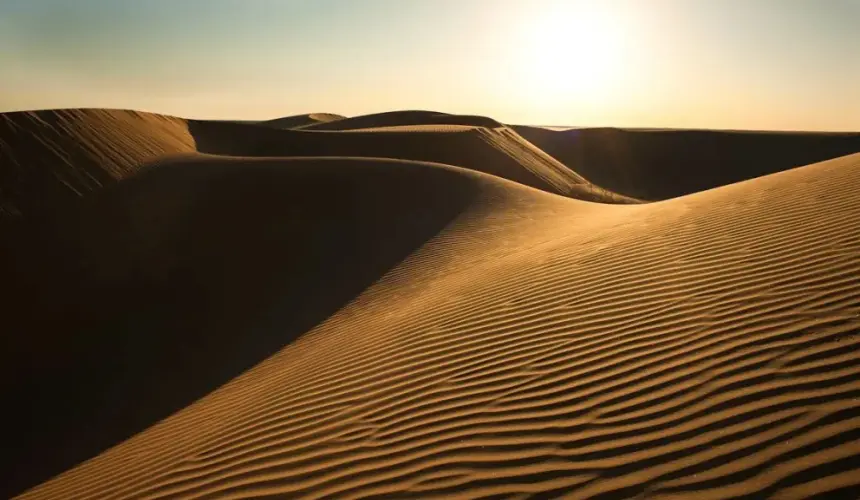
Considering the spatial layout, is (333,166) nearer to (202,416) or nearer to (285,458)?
(202,416)

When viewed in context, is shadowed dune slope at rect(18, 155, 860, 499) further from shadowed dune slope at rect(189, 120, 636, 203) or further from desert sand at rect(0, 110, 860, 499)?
shadowed dune slope at rect(189, 120, 636, 203)

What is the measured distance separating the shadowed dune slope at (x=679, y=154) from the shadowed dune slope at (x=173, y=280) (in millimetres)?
29048

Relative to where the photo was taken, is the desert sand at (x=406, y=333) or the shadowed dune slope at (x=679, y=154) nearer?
the desert sand at (x=406, y=333)

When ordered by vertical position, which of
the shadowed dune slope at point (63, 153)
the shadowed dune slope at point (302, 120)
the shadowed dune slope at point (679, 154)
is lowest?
the shadowed dune slope at point (63, 153)

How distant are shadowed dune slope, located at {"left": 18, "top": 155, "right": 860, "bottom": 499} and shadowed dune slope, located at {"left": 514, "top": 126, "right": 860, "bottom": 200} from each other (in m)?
34.6

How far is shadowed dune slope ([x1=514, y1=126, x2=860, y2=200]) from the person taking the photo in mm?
42906

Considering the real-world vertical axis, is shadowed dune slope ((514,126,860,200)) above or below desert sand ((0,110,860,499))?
above

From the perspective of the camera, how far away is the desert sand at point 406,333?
122 inches

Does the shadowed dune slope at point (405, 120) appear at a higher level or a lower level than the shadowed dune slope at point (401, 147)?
higher

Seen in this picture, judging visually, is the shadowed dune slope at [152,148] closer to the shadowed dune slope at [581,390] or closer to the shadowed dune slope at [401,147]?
the shadowed dune slope at [401,147]

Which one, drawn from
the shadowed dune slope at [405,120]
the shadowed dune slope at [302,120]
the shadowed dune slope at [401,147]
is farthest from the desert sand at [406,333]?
the shadowed dune slope at [302,120]

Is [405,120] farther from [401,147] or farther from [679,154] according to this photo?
[679,154]

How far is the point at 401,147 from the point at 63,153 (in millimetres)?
16325

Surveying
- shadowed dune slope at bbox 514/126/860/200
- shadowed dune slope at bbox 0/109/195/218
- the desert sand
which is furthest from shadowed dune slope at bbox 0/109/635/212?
shadowed dune slope at bbox 514/126/860/200
